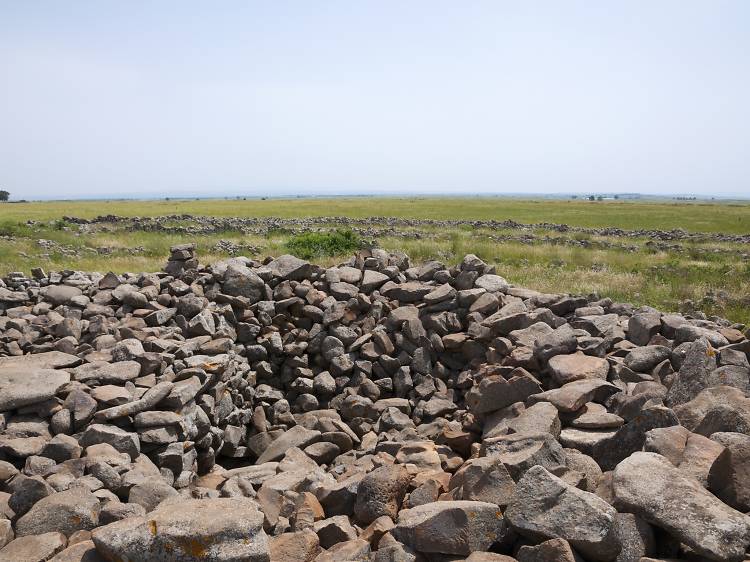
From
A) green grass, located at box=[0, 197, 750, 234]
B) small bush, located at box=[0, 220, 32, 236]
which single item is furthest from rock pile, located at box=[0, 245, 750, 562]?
green grass, located at box=[0, 197, 750, 234]

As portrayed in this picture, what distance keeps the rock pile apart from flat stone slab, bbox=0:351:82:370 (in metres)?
0.06

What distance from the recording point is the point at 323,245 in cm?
2356

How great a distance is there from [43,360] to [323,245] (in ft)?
49.1

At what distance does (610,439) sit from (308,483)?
3.68m

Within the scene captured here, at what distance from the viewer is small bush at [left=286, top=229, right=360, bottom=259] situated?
22316 mm

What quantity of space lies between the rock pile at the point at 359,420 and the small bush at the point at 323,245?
285 inches

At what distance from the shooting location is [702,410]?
21.1 ft

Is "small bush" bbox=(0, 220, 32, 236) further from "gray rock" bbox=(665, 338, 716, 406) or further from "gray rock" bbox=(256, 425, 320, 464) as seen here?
"gray rock" bbox=(665, 338, 716, 406)

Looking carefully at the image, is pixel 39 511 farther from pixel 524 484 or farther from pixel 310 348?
pixel 310 348

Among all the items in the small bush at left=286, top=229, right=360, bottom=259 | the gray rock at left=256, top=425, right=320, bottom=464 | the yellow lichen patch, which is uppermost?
the small bush at left=286, top=229, right=360, bottom=259

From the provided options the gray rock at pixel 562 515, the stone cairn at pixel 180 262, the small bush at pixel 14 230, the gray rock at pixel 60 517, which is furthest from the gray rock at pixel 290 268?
the small bush at pixel 14 230

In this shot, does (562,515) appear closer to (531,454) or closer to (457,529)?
(457,529)

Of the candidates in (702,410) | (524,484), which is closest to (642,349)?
(702,410)

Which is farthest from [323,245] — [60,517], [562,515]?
[562,515]
